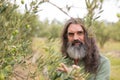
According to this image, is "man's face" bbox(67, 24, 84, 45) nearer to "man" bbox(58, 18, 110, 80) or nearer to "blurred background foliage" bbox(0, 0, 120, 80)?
"man" bbox(58, 18, 110, 80)

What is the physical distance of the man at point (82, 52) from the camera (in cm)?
471

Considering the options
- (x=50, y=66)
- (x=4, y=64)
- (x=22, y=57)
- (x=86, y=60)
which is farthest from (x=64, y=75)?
(x=86, y=60)

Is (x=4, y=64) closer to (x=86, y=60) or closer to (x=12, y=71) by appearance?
(x=12, y=71)

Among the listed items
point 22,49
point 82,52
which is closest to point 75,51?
point 82,52

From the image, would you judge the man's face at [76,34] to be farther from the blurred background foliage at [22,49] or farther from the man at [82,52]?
the blurred background foliage at [22,49]

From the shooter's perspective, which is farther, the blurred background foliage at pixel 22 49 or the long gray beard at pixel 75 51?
the long gray beard at pixel 75 51

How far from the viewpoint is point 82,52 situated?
5.07 m

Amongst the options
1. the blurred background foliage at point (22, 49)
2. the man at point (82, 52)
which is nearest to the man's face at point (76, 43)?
the man at point (82, 52)

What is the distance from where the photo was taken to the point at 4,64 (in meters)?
2.58

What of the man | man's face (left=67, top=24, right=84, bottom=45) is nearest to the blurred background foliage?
the man

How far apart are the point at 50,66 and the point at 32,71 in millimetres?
146

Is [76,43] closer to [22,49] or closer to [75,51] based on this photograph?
[75,51]

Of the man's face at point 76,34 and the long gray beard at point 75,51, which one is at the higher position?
the man's face at point 76,34

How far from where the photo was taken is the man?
471 cm
